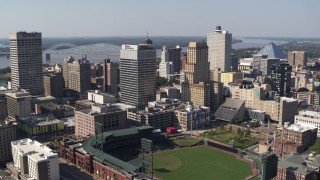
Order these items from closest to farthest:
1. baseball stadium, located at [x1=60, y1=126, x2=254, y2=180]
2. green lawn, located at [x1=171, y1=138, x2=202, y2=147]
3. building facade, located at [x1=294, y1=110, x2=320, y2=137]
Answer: baseball stadium, located at [x1=60, y1=126, x2=254, y2=180]
green lawn, located at [x1=171, y1=138, x2=202, y2=147]
building facade, located at [x1=294, y1=110, x2=320, y2=137]

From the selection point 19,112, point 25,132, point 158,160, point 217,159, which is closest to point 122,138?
point 158,160

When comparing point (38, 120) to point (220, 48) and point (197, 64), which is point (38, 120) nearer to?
point (197, 64)

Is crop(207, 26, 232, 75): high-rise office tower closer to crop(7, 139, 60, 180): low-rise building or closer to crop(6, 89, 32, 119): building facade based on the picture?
crop(6, 89, 32, 119): building facade

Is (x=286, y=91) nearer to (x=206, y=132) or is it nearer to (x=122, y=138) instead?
(x=206, y=132)

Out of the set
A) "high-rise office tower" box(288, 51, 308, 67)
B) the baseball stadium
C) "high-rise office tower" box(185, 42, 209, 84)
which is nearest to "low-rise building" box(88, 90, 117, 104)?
"high-rise office tower" box(185, 42, 209, 84)

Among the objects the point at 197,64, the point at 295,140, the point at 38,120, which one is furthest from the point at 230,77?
the point at 38,120

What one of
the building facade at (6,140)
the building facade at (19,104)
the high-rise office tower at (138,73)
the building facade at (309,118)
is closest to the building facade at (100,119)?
the building facade at (19,104)
